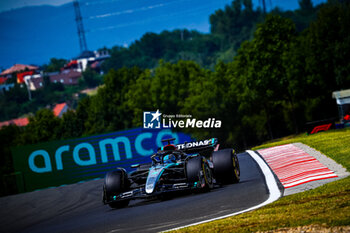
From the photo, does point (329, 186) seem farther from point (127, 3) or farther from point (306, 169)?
point (127, 3)

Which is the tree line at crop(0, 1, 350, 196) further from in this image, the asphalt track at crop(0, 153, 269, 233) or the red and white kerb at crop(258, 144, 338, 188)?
the asphalt track at crop(0, 153, 269, 233)

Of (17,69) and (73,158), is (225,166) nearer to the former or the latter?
(73,158)

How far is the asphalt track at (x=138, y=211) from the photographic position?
9.70 meters

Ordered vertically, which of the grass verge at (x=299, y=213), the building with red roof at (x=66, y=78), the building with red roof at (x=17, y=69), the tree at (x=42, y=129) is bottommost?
the tree at (x=42, y=129)

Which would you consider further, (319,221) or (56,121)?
(56,121)

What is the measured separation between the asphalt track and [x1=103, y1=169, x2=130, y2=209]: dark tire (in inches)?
10.3

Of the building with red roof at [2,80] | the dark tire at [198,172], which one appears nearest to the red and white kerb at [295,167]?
the dark tire at [198,172]

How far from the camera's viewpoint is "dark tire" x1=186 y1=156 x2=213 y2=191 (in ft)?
39.0

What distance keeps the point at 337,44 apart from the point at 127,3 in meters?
162

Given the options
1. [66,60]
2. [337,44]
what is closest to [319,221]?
[337,44]

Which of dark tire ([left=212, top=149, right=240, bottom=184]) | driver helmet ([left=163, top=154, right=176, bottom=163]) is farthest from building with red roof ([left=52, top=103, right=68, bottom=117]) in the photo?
dark tire ([left=212, top=149, right=240, bottom=184])

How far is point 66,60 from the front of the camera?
17288 centimetres

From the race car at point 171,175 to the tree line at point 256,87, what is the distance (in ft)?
115

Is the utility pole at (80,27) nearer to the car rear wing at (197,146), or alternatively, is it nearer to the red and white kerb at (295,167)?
the red and white kerb at (295,167)
